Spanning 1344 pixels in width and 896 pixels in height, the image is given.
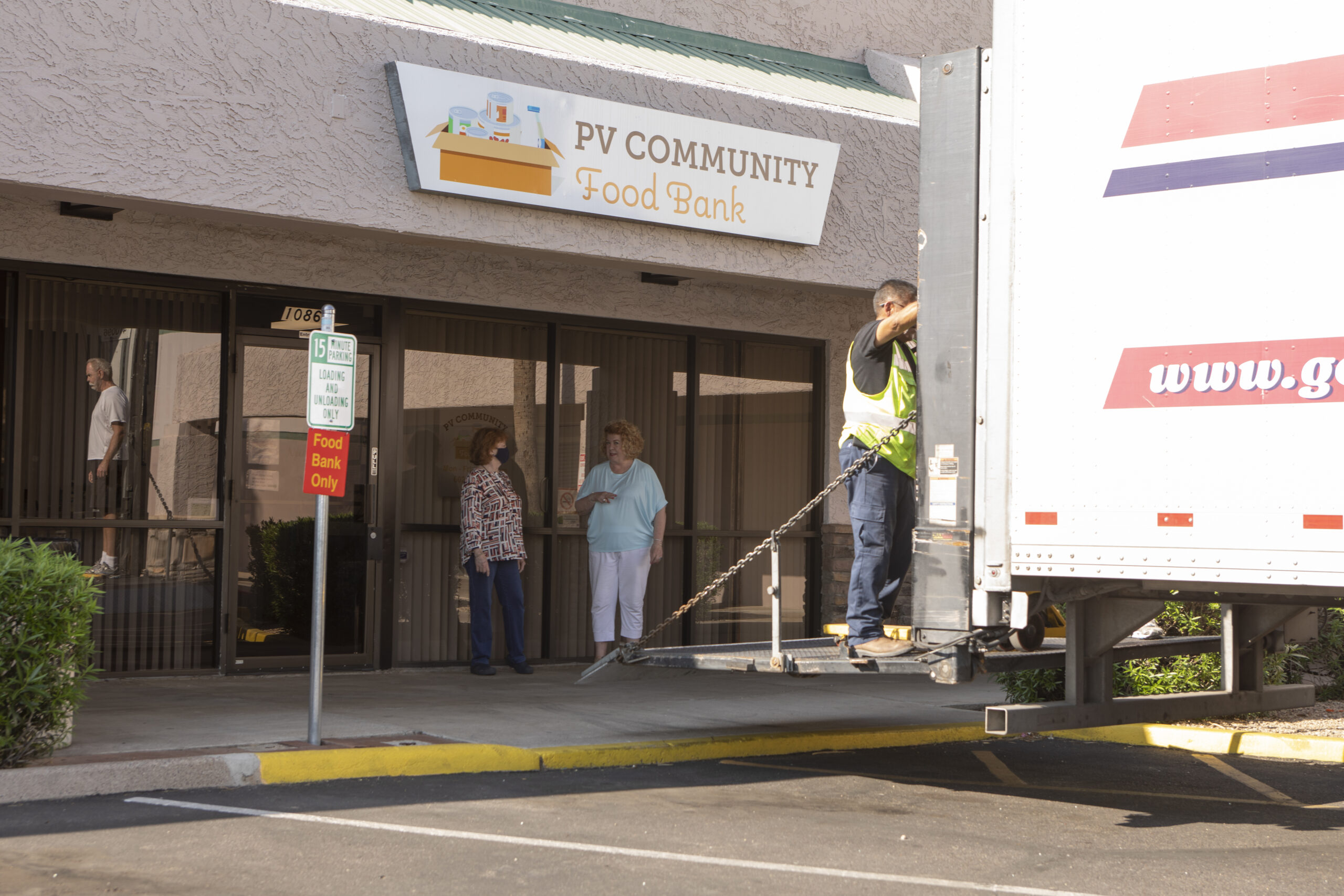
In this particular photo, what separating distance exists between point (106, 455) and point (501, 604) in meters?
3.11

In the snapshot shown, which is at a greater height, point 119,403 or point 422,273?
point 422,273

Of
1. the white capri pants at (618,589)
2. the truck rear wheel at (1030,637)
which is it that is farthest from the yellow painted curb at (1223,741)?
the white capri pants at (618,589)

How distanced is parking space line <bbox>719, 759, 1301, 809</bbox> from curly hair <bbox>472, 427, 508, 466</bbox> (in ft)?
12.1

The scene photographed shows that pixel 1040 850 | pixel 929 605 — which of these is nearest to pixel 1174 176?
pixel 929 605

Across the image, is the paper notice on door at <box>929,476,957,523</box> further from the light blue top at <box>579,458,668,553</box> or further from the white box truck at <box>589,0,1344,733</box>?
the light blue top at <box>579,458,668,553</box>

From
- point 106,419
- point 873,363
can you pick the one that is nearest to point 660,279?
point 106,419

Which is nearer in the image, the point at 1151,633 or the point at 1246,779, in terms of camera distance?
the point at 1246,779

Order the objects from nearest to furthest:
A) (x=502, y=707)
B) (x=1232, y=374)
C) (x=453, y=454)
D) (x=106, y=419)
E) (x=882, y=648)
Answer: (x=1232, y=374) → (x=882, y=648) → (x=502, y=707) → (x=106, y=419) → (x=453, y=454)

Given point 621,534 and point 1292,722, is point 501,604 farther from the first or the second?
point 1292,722

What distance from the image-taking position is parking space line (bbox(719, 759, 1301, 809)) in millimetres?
7289

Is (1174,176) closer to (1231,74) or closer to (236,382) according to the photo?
(1231,74)

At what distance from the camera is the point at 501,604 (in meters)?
11.4

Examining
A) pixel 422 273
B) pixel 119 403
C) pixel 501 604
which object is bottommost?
pixel 501 604

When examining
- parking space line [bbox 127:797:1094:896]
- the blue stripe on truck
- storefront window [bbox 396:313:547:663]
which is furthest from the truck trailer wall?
storefront window [bbox 396:313:547:663]
